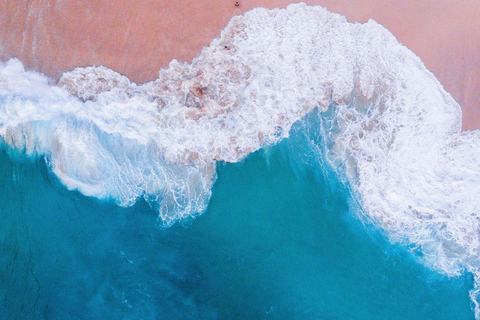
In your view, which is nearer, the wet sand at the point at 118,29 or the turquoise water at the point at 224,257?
the turquoise water at the point at 224,257

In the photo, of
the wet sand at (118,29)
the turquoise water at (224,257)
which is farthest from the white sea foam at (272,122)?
the turquoise water at (224,257)

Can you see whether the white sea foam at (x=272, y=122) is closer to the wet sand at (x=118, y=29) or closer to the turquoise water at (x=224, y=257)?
the wet sand at (x=118, y=29)

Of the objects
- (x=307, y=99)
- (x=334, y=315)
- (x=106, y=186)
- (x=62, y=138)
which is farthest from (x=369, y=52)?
(x=62, y=138)

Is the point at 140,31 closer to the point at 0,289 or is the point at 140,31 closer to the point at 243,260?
the point at 243,260

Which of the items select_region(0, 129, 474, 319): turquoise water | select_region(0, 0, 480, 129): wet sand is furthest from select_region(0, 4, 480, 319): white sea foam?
select_region(0, 129, 474, 319): turquoise water

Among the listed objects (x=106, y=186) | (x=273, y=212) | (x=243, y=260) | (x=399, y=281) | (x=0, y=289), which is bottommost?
(x=0, y=289)

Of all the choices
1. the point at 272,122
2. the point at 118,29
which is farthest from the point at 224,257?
the point at 118,29

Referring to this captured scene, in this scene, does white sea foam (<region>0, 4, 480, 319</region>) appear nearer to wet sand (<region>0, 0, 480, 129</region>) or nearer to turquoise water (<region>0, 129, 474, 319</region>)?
wet sand (<region>0, 0, 480, 129</region>)
